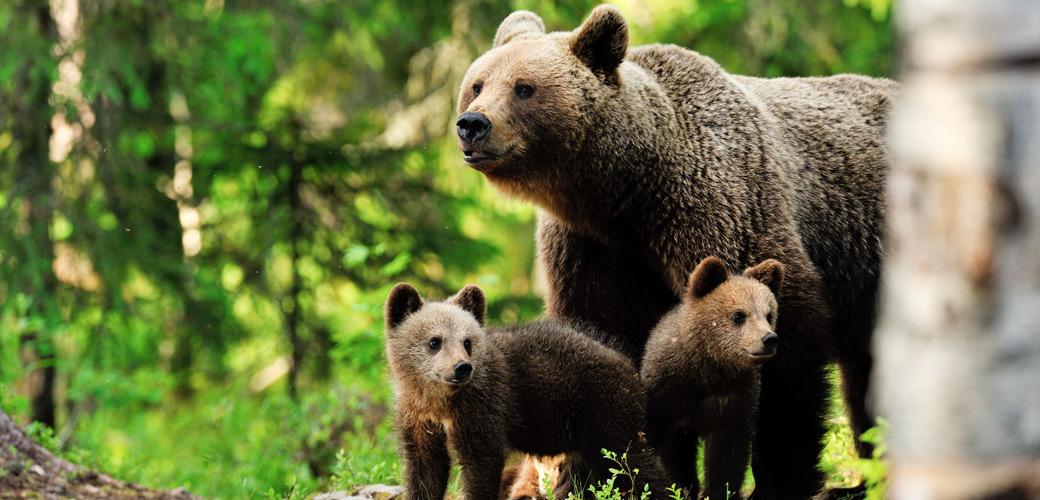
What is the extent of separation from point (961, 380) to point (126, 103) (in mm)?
12001

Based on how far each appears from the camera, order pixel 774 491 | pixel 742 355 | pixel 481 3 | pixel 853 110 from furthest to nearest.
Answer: pixel 481 3, pixel 853 110, pixel 774 491, pixel 742 355

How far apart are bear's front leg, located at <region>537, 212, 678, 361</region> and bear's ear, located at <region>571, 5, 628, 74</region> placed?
3.06 ft

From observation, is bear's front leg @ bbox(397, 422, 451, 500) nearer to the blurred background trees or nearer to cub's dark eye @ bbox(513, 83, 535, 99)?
cub's dark eye @ bbox(513, 83, 535, 99)

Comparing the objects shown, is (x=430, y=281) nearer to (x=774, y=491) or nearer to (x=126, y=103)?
(x=126, y=103)

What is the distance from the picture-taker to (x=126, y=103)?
1327 cm

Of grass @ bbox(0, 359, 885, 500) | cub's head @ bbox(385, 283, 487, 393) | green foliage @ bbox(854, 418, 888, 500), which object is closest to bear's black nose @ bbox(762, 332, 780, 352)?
grass @ bbox(0, 359, 885, 500)

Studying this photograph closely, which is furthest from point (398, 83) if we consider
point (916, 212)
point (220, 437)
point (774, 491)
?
point (916, 212)

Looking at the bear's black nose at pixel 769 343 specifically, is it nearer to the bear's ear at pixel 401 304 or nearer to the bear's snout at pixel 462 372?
→ the bear's snout at pixel 462 372

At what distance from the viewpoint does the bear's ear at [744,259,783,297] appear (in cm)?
593

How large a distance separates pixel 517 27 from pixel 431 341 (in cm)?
237

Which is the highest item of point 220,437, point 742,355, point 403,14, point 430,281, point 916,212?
point 403,14

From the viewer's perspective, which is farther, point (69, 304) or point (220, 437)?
point (220, 437)

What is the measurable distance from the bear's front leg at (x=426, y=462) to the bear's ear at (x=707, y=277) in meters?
1.38

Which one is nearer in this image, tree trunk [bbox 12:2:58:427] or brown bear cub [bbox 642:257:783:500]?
brown bear cub [bbox 642:257:783:500]
